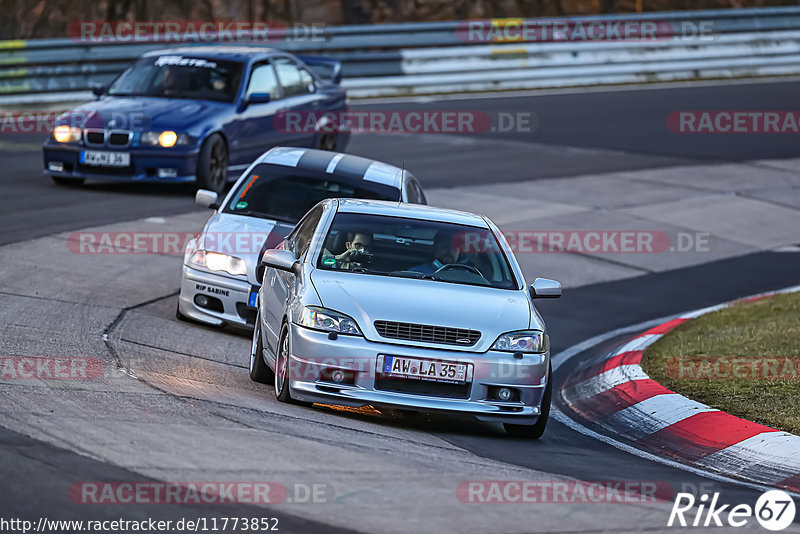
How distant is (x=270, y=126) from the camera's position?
16750 millimetres

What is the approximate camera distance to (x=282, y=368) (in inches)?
318

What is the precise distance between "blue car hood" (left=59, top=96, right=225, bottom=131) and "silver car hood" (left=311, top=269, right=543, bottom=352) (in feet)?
25.2

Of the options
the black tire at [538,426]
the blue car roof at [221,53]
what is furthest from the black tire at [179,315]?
the blue car roof at [221,53]

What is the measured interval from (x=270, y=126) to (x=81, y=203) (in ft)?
9.15

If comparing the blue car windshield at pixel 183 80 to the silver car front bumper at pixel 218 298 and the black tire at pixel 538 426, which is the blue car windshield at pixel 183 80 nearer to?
the silver car front bumper at pixel 218 298

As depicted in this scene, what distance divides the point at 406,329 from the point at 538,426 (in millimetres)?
1067

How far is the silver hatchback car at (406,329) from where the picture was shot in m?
7.64

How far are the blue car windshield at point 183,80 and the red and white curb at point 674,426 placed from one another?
24.7ft

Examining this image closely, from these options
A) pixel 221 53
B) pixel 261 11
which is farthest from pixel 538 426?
pixel 261 11

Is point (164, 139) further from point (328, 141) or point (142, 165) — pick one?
point (328, 141)

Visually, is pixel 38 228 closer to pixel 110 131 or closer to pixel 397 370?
pixel 110 131

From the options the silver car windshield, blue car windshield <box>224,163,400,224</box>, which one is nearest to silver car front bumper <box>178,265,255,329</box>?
blue car windshield <box>224,163,400,224</box>

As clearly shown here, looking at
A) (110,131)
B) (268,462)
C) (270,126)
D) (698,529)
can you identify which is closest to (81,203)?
(110,131)

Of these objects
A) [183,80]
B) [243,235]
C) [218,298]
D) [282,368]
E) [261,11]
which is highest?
[261,11]
